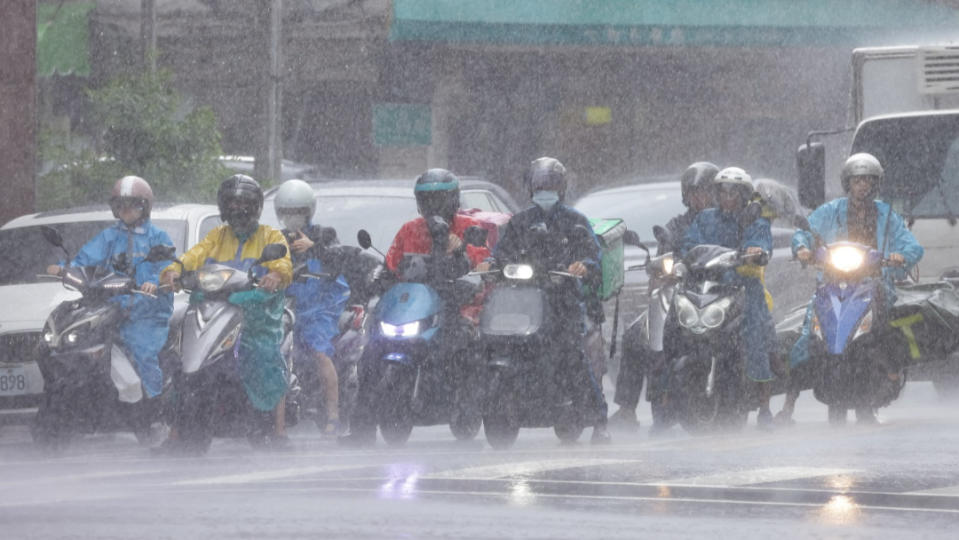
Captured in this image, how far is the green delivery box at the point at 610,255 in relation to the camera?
1335cm

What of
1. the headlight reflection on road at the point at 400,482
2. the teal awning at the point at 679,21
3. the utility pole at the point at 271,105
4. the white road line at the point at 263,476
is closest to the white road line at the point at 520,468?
the headlight reflection on road at the point at 400,482

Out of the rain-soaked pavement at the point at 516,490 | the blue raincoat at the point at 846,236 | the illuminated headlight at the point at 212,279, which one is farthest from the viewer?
the blue raincoat at the point at 846,236

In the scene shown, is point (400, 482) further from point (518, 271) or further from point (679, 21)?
point (679, 21)

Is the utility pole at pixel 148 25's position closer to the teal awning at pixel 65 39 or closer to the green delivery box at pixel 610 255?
the teal awning at pixel 65 39

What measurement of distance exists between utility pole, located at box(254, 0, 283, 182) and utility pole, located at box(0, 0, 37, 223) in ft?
15.7

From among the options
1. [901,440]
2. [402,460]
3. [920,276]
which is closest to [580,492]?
[402,460]

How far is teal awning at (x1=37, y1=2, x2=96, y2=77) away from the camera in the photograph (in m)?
30.7

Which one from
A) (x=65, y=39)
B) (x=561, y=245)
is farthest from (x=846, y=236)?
(x=65, y=39)

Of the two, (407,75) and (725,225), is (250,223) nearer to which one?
(725,225)

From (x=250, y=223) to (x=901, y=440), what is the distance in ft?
12.7

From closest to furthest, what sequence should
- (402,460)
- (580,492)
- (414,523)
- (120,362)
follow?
(414,523), (580,492), (402,460), (120,362)

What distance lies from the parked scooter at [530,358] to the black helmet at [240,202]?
1.44 metres

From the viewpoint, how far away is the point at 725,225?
1435 centimetres

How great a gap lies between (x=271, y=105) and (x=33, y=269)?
11.1 m
